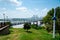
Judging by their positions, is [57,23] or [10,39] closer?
[10,39]

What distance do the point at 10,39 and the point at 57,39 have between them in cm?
581

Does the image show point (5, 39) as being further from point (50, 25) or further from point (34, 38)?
point (50, 25)

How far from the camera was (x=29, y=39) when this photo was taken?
15328 mm

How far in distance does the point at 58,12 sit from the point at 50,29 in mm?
3414

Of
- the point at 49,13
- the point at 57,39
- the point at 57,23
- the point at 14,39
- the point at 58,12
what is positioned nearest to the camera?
the point at 57,39

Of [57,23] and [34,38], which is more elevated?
[57,23]

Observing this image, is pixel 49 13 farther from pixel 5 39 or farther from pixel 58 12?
pixel 5 39

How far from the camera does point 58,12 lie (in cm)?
2420

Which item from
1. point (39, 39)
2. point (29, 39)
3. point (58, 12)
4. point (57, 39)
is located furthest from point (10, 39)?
point (58, 12)

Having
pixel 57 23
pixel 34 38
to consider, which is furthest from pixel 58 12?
pixel 34 38

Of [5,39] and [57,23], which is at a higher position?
[57,23]

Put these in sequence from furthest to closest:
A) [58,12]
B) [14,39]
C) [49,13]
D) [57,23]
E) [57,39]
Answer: [49,13], [58,12], [57,23], [14,39], [57,39]

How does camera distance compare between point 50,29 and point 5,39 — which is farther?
point 50,29

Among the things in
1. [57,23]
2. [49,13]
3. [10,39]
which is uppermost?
[49,13]
